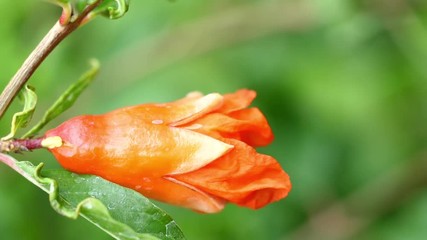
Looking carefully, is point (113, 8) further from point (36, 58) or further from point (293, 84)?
point (293, 84)

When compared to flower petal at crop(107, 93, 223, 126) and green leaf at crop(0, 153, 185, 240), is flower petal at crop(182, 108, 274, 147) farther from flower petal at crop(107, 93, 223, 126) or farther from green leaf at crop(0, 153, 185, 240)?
green leaf at crop(0, 153, 185, 240)

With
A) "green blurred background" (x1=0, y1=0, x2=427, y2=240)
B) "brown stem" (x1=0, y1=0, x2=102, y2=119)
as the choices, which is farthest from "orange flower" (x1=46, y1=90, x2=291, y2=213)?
"green blurred background" (x1=0, y1=0, x2=427, y2=240)

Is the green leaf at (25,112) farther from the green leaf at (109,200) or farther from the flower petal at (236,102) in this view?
the flower petal at (236,102)

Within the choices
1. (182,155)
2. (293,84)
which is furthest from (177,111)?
(293,84)

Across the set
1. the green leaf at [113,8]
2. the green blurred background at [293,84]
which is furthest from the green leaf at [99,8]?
the green blurred background at [293,84]

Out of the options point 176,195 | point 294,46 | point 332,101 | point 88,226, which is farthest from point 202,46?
point 176,195

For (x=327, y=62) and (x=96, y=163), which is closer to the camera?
(x=96, y=163)

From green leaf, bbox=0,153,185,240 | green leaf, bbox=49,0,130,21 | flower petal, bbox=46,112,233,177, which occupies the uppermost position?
green leaf, bbox=49,0,130,21

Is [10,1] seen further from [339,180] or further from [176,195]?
[176,195]
